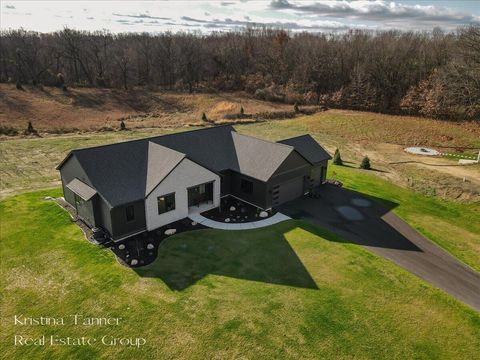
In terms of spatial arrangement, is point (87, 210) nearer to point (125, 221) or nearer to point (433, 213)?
point (125, 221)

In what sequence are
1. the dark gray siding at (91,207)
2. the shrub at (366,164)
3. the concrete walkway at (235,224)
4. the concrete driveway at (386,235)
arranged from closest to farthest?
the concrete driveway at (386,235)
the dark gray siding at (91,207)
the concrete walkway at (235,224)
the shrub at (366,164)

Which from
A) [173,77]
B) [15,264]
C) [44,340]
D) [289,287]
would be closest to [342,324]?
[289,287]

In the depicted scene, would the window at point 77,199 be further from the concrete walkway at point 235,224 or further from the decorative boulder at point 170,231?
the concrete walkway at point 235,224

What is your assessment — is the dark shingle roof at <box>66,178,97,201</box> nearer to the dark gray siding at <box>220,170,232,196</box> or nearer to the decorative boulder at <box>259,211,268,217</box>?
the dark gray siding at <box>220,170,232,196</box>

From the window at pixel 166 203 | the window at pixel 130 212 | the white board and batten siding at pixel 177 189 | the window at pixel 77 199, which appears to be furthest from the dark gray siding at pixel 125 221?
the window at pixel 77 199

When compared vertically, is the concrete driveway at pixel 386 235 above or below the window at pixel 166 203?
below

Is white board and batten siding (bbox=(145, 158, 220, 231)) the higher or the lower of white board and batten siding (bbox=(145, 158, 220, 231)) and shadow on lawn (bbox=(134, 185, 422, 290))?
the higher

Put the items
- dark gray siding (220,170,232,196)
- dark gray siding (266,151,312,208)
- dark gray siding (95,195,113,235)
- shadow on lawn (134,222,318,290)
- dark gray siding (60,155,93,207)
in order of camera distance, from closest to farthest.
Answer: shadow on lawn (134,222,318,290) → dark gray siding (95,195,113,235) → dark gray siding (60,155,93,207) → dark gray siding (266,151,312,208) → dark gray siding (220,170,232,196)

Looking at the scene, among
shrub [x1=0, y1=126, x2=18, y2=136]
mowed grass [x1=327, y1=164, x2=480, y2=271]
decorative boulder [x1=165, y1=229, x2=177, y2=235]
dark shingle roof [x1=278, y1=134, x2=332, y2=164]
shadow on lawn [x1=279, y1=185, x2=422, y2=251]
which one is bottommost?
mowed grass [x1=327, y1=164, x2=480, y2=271]

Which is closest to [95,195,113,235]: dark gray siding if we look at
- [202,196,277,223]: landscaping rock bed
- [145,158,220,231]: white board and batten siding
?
[145,158,220,231]: white board and batten siding
